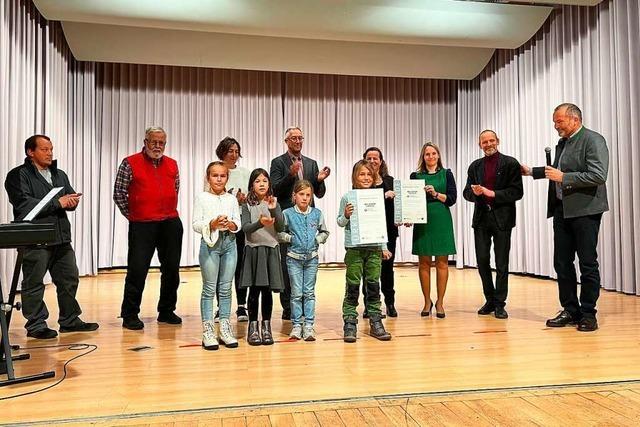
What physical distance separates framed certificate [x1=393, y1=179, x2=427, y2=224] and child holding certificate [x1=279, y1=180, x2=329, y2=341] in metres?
0.81

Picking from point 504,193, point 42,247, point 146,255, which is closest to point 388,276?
point 504,193

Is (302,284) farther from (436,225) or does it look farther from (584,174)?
(584,174)

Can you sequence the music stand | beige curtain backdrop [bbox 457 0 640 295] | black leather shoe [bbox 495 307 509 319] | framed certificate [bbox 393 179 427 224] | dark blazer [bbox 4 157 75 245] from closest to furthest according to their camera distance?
the music stand
dark blazer [bbox 4 157 75 245]
framed certificate [bbox 393 179 427 224]
black leather shoe [bbox 495 307 509 319]
beige curtain backdrop [bbox 457 0 640 295]

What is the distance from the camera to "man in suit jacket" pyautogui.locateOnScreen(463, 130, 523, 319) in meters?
4.06

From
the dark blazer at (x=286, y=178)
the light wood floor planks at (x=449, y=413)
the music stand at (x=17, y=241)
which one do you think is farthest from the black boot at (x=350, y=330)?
the music stand at (x=17, y=241)

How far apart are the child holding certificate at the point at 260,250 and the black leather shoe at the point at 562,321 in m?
1.95

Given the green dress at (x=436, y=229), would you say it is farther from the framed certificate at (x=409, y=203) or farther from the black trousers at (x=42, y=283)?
the black trousers at (x=42, y=283)

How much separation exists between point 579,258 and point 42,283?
144 inches

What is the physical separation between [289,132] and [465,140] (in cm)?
603

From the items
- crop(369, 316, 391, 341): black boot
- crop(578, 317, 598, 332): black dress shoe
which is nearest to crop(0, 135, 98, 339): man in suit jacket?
crop(369, 316, 391, 341): black boot

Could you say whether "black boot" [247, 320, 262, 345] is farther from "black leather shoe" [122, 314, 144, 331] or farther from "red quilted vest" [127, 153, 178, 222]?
"red quilted vest" [127, 153, 178, 222]

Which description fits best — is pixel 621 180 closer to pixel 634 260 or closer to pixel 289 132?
pixel 634 260

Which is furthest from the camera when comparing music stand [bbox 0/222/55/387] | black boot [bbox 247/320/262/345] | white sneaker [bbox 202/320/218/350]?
black boot [bbox 247/320/262/345]

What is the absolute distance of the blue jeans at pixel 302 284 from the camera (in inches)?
133
